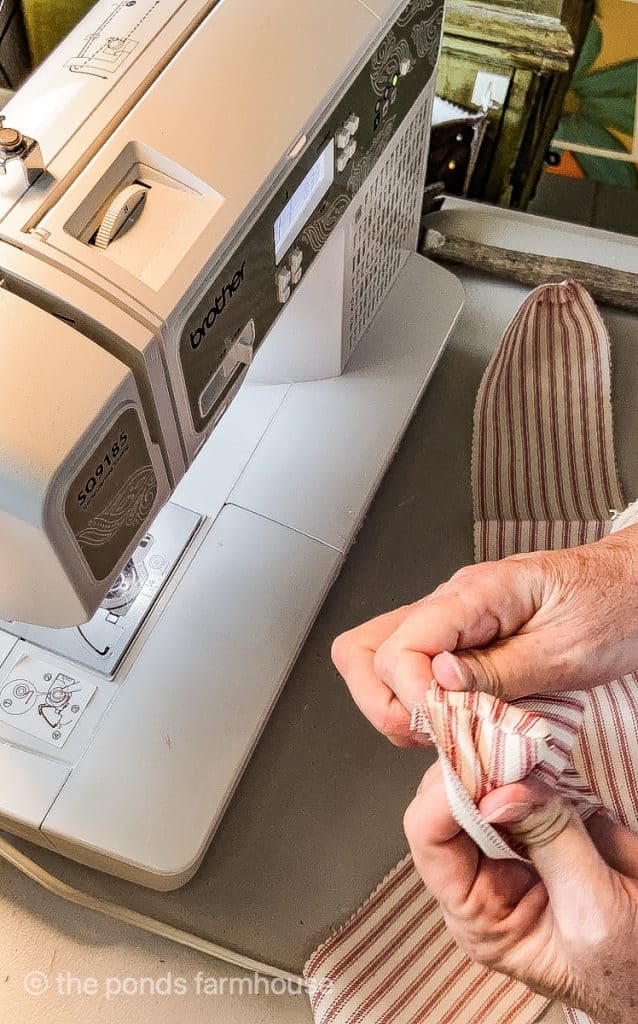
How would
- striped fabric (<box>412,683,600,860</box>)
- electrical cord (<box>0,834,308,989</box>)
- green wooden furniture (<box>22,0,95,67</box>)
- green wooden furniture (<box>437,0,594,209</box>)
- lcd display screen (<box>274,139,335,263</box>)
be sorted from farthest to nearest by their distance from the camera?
1. green wooden furniture (<box>437,0,594,209</box>)
2. green wooden furniture (<box>22,0,95,67</box>)
3. electrical cord (<box>0,834,308,989</box>)
4. lcd display screen (<box>274,139,335,263</box>)
5. striped fabric (<box>412,683,600,860</box>)

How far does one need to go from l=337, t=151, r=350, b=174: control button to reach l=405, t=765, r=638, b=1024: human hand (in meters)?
0.45

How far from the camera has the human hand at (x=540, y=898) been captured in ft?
1.56

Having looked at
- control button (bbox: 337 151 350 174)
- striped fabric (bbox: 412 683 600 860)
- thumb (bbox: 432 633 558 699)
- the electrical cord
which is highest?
control button (bbox: 337 151 350 174)

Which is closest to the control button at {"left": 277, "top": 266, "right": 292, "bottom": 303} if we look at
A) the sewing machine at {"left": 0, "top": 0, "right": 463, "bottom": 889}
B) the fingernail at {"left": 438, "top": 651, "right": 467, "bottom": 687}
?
the sewing machine at {"left": 0, "top": 0, "right": 463, "bottom": 889}

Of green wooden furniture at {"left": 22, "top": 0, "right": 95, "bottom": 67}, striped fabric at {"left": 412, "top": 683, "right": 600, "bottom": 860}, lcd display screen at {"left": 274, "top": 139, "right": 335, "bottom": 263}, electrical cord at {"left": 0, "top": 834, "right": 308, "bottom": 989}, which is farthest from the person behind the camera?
green wooden furniture at {"left": 22, "top": 0, "right": 95, "bottom": 67}

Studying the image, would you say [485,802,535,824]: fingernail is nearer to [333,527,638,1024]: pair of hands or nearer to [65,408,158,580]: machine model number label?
[333,527,638,1024]: pair of hands

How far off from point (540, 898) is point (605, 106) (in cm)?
110

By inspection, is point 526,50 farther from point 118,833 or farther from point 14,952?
point 14,952

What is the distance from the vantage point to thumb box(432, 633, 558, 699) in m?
0.49

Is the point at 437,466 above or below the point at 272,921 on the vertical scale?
above

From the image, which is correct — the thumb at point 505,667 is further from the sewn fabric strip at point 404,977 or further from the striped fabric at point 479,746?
A: the sewn fabric strip at point 404,977

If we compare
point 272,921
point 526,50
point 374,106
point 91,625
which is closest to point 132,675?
point 91,625

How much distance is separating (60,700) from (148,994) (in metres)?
0.26

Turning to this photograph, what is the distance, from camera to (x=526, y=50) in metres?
1.09
